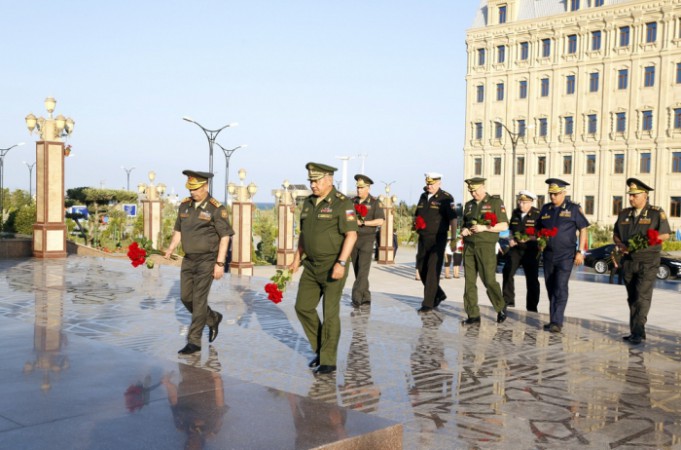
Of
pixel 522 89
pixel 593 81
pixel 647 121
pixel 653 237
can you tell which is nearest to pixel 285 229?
pixel 653 237

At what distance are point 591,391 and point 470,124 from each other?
58.4 m

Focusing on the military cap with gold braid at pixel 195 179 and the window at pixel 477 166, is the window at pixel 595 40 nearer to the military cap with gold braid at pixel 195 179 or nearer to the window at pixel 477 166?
the window at pixel 477 166

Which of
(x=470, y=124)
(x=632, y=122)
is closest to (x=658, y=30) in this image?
(x=632, y=122)

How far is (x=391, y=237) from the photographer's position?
29484mm

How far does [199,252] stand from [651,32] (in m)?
52.9

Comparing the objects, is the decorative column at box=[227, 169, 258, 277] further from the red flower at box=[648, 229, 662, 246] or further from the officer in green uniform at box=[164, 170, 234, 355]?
the red flower at box=[648, 229, 662, 246]

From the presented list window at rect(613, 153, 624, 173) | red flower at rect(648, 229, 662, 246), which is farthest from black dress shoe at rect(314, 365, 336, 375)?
window at rect(613, 153, 624, 173)

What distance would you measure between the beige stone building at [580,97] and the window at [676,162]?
0.07 m

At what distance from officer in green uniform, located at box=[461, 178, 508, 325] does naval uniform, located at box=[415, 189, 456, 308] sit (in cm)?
56

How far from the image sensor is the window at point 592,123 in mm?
56531

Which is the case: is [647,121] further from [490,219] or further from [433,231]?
[490,219]

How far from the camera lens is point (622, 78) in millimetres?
54750

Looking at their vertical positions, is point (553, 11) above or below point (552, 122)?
above

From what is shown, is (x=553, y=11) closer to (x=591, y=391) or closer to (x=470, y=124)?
(x=470, y=124)
